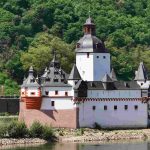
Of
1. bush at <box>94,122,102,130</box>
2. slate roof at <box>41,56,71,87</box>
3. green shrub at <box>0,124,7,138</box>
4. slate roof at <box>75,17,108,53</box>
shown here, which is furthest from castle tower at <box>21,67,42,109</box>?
slate roof at <box>75,17,108,53</box>

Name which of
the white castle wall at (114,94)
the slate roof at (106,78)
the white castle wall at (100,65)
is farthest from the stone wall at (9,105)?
the white castle wall at (114,94)

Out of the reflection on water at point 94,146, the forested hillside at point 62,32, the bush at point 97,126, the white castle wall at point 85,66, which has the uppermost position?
the forested hillside at point 62,32

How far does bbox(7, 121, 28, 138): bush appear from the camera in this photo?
85.7 meters

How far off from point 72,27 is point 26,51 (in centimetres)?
1683

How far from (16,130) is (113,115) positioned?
13595 mm

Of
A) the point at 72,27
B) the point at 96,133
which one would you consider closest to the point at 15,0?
the point at 72,27

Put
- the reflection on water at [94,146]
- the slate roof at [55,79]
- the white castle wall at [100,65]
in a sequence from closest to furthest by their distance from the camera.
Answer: the reflection on water at [94,146] → the slate roof at [55,79] → the white castle wall at [100,65]

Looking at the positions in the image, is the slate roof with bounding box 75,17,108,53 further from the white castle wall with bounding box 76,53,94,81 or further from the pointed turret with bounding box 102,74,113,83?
the pointed turret with bounding box 102,74,113,83

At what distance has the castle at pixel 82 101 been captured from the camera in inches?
3706

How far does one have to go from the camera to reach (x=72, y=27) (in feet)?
517

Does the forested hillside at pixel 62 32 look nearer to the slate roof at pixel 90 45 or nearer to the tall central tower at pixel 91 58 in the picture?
the tall central tower at pixel 91 58

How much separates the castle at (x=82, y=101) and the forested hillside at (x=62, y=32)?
29.9 m

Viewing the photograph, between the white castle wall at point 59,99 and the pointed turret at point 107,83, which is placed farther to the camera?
the pointed turret at point 107,83

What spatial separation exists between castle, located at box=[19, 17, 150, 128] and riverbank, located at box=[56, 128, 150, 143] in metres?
1.85
